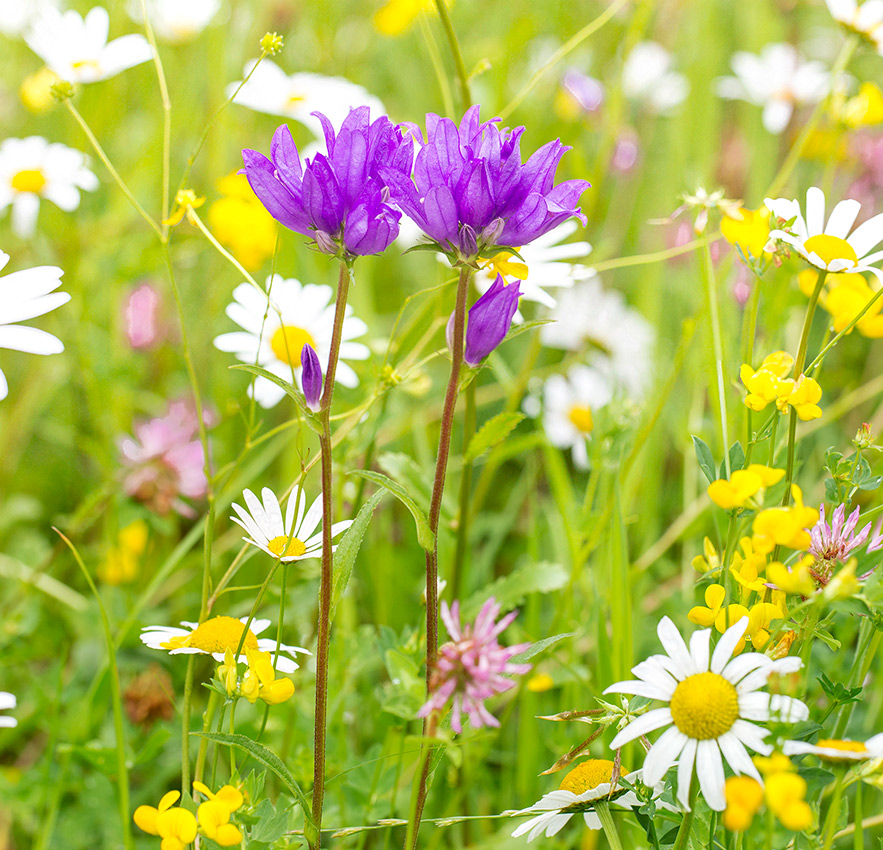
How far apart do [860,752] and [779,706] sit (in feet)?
0.17

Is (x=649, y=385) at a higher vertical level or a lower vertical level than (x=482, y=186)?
higher

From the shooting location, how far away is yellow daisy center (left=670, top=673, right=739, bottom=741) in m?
0.58

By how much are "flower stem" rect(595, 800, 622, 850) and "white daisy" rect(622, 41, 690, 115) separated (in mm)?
2163

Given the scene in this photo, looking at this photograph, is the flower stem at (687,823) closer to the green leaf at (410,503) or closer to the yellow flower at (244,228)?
the green leaf at (410,503)

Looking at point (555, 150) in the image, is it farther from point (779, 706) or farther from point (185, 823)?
point (185, 823)

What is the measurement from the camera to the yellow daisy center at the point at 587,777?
0.66 metres

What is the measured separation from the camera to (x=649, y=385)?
1.65 m

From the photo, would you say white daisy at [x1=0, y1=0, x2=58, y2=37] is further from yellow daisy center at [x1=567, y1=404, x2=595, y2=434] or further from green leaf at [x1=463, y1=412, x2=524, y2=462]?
green leaf at [x1=463, y1=412, x2=524, y2=462]

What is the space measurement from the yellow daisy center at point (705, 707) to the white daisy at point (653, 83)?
2133mm

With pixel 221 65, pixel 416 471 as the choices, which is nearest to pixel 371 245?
pixel 416 471

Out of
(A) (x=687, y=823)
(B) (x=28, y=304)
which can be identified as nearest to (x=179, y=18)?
(B) (x=28, y=304)

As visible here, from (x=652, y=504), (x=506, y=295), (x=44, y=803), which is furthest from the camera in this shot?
(x=652, y=504)

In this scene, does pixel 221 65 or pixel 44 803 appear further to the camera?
pixel 221 65

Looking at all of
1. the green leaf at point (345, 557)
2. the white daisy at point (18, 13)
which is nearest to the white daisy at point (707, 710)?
the green leaf at point (345, 557)
